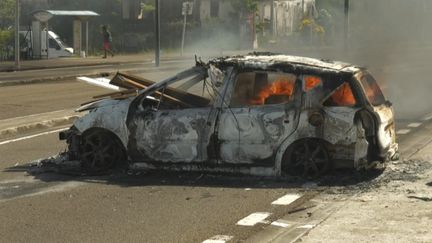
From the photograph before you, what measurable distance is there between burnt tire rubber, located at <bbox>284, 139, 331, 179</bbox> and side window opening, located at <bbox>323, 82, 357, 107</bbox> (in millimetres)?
477

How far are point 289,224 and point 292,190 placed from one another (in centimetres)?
138

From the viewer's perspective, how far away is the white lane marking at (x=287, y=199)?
22.3 ft

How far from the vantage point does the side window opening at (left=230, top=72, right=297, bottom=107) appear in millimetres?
7980

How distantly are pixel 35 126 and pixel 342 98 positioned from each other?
6625mm

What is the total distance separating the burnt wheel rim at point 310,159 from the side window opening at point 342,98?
0.49 m

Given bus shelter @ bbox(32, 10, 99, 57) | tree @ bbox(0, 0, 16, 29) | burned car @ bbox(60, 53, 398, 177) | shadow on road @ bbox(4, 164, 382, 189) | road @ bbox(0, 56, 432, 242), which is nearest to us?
road @ bbox(0, 56, 432, 242)

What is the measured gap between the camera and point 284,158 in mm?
7828

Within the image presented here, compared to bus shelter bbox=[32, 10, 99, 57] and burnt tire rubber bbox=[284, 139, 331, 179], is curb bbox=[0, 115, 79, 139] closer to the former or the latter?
burnt tire rubber bbox=[284, 139, 331, 179]

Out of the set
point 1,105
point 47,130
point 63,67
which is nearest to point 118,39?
point 63,67

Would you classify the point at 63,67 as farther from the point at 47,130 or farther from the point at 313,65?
the point at 313,65

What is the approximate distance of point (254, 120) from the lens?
7.84 meters

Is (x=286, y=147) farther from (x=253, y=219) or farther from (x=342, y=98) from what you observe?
(x=253, y=219)

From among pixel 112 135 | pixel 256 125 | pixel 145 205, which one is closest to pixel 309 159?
pixel 256 125

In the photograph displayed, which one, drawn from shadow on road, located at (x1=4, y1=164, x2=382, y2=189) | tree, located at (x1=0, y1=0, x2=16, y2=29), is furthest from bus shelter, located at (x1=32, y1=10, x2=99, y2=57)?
shadow on road, located at (x1=4, y1=164, x2=382, y2=189)
